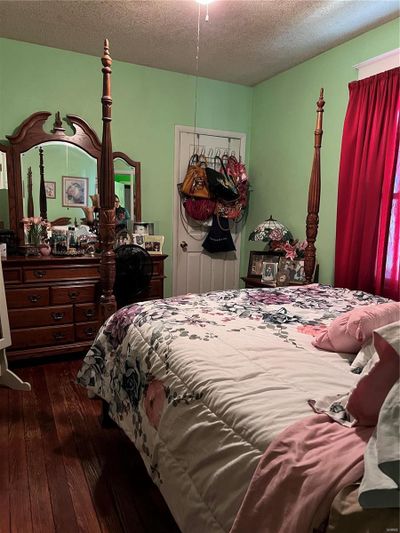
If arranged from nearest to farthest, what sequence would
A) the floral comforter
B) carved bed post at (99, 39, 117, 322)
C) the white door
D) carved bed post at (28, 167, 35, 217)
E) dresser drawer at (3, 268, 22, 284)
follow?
the floral comforter → carved bed post at (99, 39, 117, 322) → dresser drawer at (3, 268, 22, 284) → carved bed post at (28, 167, 35, 217) → the white door

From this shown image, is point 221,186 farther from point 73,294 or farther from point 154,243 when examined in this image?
point 73,294

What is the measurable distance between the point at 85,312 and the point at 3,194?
1.24 metres

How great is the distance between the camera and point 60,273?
2.94 m

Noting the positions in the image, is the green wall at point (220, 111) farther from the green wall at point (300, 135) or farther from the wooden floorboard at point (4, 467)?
the wooden floorboard at point (4, 467)

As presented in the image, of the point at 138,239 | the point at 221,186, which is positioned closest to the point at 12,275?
the point at 138,239

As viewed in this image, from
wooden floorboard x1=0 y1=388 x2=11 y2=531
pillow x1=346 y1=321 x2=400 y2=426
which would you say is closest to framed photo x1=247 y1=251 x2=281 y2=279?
wooden floorboard x1=0 y1=388 x2=11 y2=531

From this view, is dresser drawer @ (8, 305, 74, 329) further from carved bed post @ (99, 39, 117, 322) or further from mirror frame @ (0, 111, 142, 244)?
carved bed post @ (99, 39, 117, 322)

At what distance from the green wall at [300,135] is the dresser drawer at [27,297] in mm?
2289

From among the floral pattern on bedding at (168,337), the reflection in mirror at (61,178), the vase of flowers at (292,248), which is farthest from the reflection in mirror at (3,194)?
the vase of flowers at (292,248)

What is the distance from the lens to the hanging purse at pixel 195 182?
380 cm

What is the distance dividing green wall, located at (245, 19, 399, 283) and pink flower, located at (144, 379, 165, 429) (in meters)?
2.32

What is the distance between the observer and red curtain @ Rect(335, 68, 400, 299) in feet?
8.55

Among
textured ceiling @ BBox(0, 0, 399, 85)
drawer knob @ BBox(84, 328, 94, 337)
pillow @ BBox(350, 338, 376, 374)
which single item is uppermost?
textured ceiling @ BBox(0, 0, 399, 85)

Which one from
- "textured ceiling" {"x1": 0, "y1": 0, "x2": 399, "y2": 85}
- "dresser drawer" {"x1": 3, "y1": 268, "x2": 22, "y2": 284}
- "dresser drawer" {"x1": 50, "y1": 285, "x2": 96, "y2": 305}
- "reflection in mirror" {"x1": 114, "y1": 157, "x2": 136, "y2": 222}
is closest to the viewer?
"textured ceiling" {"x1": 0, "y1": 0, "x2": 399, "y2": 85}
